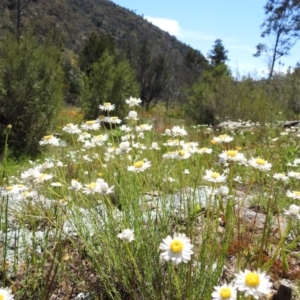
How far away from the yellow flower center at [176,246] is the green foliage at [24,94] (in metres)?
7.12

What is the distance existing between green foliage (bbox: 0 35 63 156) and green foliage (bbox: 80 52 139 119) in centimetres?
394

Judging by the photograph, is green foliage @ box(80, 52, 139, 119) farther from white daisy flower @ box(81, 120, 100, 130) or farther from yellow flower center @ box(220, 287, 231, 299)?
yellow flower center @ box(220, 287, 231, 299)

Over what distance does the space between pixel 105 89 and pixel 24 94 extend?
453cm

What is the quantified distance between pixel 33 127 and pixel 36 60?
4.81 ft

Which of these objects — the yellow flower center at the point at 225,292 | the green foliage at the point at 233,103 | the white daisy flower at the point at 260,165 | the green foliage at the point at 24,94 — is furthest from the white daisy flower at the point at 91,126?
the green foliage at the point at 233,103

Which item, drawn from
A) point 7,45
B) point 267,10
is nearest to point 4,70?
point 7,45

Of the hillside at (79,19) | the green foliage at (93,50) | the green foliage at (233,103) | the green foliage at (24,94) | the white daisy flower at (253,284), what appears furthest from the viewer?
the hillside at (79,19)

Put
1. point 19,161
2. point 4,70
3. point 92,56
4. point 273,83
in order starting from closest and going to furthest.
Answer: point 19,161
point 4,70
point 273,83
point 92,56

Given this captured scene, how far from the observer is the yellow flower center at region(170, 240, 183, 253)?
3.18 ft

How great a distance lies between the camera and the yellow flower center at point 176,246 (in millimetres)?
969

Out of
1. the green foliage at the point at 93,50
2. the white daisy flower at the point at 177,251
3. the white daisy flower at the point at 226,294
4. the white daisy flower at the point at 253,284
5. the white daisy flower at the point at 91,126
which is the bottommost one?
the white daisy flower at the point at 226,294

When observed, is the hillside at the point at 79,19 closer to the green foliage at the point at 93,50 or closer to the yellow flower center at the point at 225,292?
the green foliage at the point at 93,50

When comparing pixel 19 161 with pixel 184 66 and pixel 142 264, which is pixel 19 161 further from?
pixel 184 66

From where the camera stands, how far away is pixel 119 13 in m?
61.4
